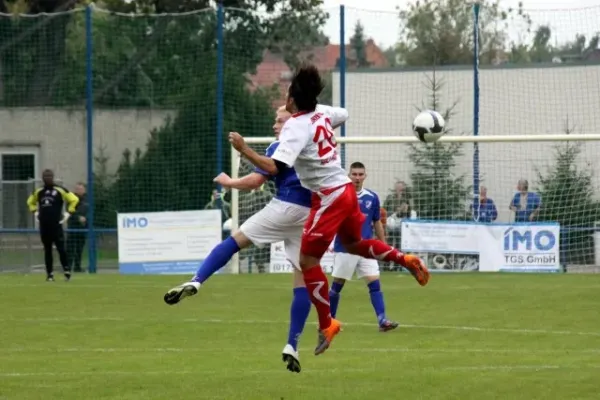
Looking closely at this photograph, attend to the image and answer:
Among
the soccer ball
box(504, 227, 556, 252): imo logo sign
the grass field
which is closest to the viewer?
the grass field

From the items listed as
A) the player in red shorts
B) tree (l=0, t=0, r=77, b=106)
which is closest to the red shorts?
the player in red shorts

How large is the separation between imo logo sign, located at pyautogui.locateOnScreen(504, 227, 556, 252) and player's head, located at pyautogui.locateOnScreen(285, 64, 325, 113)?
1640 centimetres

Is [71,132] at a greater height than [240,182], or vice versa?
[71,132]

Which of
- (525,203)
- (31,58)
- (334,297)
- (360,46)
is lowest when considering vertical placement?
(334,297)

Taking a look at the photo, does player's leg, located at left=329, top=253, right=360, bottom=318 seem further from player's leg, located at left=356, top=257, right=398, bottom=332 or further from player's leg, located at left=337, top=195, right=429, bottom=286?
player's leg, located at left=337, top=195, right=429, bottom=286

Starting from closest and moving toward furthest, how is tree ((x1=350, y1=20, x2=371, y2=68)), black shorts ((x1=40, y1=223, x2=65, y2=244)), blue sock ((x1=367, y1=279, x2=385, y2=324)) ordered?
blue sock ((x1=367, y1=279, x2=385, y2=324)) < black shorts ((x1=40, y1=223, x2=65, y2=244)) < tree ((x1=350, y1=20, x2=371, y2=68))

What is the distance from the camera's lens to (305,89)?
411 inches

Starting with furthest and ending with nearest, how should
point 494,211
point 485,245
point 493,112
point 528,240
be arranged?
point 493,112 → point 494,211 → point 485,245 → point 528,240

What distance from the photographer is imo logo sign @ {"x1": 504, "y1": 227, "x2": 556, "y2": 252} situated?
26.3 meters

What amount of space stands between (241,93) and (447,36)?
5.21m

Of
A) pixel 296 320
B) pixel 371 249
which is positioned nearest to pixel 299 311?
pixel 296 320

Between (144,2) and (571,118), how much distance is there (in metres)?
18.9

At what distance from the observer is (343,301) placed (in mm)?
20406

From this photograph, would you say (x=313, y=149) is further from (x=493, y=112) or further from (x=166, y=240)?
(x=493, y=112)
